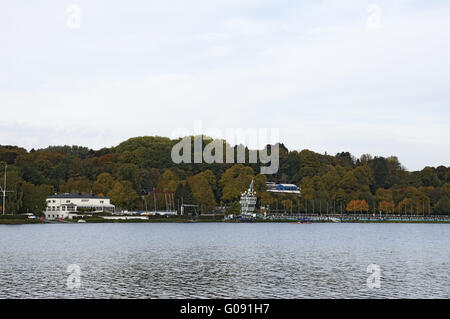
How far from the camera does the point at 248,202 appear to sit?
197 metres

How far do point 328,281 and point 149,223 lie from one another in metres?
135

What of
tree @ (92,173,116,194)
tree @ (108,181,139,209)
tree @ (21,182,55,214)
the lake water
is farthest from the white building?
the lake water

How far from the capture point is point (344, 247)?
279ft

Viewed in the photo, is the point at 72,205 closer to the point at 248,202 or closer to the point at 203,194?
the point at 203,194

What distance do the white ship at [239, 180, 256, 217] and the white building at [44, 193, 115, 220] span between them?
42.7 metres

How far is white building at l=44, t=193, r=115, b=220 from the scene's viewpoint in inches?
6909

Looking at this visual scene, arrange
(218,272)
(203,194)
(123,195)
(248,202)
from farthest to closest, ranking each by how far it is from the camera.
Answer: (248,202), (203,194), (123,195), (218,272)

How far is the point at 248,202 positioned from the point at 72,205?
55352 millimetres

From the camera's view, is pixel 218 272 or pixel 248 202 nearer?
pixel 218 272

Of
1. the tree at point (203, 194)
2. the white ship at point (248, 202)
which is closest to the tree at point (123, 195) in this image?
the tree at point (203, 194)

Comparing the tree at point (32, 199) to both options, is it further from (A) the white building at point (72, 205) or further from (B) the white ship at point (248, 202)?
(B) the white ship at point (248, 202)

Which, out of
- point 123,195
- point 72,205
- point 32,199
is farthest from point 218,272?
point 123,195
